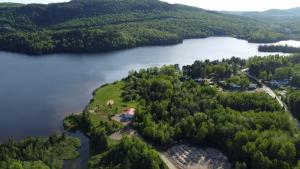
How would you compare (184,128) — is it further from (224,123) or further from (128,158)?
(128,158)

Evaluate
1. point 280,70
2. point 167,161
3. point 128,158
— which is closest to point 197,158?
point 167,161

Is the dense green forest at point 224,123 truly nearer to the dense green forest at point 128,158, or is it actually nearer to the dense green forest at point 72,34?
the dense green forest at point 128,158

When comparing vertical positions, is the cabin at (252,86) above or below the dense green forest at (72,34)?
below

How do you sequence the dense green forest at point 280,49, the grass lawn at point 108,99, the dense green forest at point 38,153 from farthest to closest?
the dense green forest at point 280,49, the grass lawn at point 108,99, the dense green forest at point 38,153

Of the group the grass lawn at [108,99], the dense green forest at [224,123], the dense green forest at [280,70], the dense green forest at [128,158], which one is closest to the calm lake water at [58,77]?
the grass lawn at [108,99]

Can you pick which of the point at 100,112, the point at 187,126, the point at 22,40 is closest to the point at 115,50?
the point at 22,40

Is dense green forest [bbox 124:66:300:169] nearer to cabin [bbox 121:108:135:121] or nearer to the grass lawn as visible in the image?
cabin [bbox 121:108:135:121]

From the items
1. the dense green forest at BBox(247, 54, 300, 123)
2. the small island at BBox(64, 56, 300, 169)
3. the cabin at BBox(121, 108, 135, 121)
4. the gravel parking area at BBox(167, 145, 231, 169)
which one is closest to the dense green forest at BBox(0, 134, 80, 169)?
the small island at BBox(64, 56, 300, 169)
